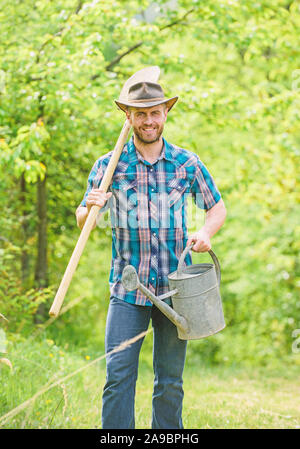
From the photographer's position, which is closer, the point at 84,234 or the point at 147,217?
the point at 84,234

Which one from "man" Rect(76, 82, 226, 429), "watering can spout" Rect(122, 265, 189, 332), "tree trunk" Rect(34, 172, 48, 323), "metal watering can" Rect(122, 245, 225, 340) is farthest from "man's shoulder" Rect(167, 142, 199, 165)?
"tree trunk" Rect(34, 172, 48, 323)

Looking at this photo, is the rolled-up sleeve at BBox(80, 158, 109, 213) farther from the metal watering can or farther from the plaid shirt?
the metal watering can

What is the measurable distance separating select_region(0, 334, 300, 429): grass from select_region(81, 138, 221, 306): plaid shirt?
69 centimetres

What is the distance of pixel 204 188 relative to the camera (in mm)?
2848

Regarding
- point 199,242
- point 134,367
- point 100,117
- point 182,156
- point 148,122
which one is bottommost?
point 134,367

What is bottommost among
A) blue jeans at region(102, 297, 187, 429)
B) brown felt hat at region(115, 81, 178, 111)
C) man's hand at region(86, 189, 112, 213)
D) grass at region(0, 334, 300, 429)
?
grass at region(0, 334, 300, 429)

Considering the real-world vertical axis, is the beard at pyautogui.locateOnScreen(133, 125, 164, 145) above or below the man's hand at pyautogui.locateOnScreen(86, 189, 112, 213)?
above

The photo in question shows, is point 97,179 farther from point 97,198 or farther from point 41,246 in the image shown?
point 41,246

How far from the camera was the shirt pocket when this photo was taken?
272cm

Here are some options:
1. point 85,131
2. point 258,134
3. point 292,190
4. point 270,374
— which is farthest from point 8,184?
point 258,134

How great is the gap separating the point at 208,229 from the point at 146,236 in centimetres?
30

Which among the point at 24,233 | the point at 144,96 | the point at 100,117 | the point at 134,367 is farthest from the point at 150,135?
the point at 24,233

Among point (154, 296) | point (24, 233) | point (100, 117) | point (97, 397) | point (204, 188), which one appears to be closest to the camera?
point (154, 296)

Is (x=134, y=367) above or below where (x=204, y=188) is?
below
